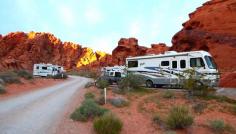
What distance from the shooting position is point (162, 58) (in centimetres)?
2433

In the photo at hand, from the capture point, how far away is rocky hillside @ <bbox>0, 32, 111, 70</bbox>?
9915 centimetres

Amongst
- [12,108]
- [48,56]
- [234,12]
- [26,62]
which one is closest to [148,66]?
[12,108]

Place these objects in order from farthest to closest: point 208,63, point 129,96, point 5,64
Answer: point 5,64, point 208,63, point 129,96

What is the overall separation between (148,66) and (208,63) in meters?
5.85

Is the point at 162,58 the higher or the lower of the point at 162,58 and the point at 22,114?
the higher

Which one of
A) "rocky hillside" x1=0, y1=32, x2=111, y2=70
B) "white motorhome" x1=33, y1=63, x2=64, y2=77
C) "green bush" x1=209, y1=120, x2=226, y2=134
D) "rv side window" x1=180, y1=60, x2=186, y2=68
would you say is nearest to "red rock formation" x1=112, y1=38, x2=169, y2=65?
"rocky hillside" x1=0, y1=32, x2=111, y2=70

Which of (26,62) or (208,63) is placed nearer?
(208,63)

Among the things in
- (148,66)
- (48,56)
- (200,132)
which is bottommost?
(200,132)

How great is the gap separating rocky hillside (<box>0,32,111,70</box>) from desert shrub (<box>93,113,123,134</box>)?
6732cm

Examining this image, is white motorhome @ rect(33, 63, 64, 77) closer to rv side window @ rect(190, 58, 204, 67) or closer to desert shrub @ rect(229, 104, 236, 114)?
rv side window @ rect(190, 58, 204, 67)

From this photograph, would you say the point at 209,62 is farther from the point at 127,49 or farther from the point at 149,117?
the point at 127,49

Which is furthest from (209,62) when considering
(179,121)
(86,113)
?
(86,113)

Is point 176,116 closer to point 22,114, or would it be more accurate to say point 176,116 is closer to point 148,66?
point 22,114

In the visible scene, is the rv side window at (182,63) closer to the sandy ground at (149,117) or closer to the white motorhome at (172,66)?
the white motorhome at (172,66)
